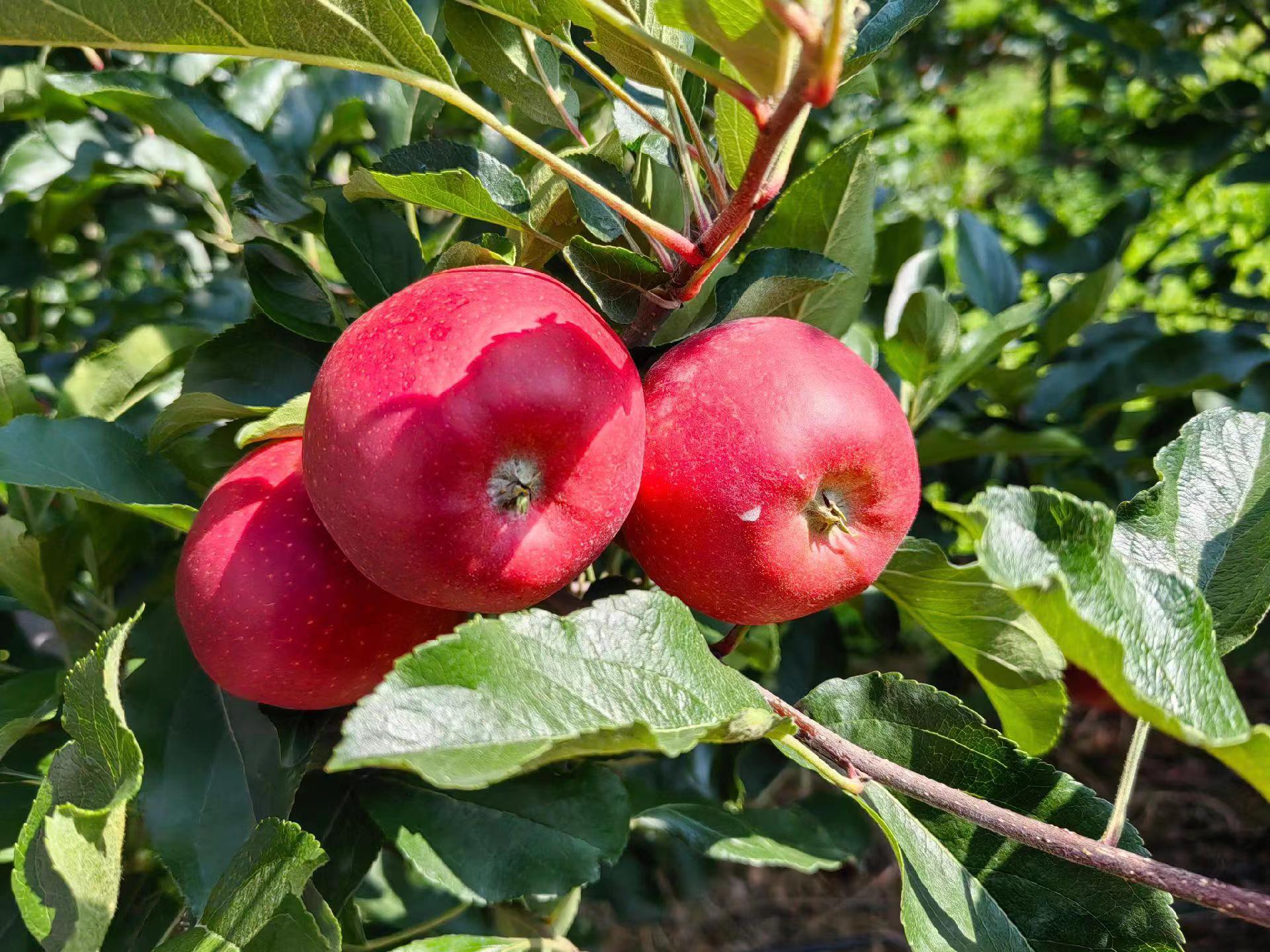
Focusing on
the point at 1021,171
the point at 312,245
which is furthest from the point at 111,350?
the point at 1021,171

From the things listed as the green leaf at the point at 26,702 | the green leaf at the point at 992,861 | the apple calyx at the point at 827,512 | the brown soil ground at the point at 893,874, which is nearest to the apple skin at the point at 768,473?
the apple calyx at the point at 827,512

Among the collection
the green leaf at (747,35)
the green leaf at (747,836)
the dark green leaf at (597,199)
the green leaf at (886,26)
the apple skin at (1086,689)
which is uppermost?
the green leaf at (747,35)

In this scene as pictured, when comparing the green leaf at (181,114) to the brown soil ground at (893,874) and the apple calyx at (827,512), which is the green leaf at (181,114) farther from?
the brown soil ground at (893,874)

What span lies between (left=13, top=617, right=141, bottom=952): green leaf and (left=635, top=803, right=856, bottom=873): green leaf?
49 cm

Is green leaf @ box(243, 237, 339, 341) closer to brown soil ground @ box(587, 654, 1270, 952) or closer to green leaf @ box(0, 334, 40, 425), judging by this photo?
green leaf @ box(0, 334, 40, 425)

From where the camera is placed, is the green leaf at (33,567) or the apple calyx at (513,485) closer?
the apple calyx at (513,485)

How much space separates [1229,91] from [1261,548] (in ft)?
4.33

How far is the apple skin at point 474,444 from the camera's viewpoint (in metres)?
0.53

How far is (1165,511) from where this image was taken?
0.60 meters

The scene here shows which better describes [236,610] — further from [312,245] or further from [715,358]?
[312,245]

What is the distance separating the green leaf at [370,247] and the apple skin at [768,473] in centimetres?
25

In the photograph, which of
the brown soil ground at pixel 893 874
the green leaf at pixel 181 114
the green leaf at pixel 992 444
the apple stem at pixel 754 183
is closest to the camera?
the apple stem at pixel 754 183

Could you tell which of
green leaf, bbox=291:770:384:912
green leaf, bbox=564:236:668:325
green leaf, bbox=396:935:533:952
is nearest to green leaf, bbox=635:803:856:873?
green leaf, bbox=396:935:533:952

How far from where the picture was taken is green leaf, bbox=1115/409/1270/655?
2.00 ft
